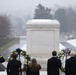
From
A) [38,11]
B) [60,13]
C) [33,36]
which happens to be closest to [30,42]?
[33,36]

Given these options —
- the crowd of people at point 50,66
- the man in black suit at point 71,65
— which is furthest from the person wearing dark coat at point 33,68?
the man in black suit at point 71,65

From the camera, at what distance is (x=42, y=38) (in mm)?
15516

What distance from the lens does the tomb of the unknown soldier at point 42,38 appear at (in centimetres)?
1541

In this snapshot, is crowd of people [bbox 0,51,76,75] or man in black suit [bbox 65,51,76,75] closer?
crowd of people [bbox 0,51,76,75]

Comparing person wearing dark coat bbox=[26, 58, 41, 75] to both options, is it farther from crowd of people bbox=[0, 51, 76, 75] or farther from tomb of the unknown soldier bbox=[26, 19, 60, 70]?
tomb of the unknown soldier bbox=[26, 19, 60, 70]

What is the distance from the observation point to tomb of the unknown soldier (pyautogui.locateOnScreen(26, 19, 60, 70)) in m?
15.4

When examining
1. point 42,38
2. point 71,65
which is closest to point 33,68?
point 71,65

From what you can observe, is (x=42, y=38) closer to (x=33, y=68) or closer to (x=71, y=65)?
(x=71, y=65)

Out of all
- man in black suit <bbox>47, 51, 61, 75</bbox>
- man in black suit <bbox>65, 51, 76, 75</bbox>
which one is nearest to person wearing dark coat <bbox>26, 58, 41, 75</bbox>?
man in black suit <bbox>47, 51, 61, 75</bbox>

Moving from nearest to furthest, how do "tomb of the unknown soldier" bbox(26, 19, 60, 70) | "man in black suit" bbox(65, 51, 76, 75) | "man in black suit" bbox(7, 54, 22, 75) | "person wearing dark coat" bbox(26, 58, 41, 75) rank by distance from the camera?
"person wearing dark coat" bbox(26, 58, 41, 75) < "man in black suit" bbox(65, 51, 76, 75) < "man in black suit" bbox(7, 54, 22, 75) < "tomb of the unknown soldier" bbox(26, 19, 60, 70)

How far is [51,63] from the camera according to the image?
971 cm

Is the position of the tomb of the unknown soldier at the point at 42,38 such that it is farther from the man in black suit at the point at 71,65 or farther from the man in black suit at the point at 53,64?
the man in black suit at the point at 71,65

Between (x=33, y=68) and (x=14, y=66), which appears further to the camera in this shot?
(x=14, y=66)

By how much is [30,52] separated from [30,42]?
463mm
